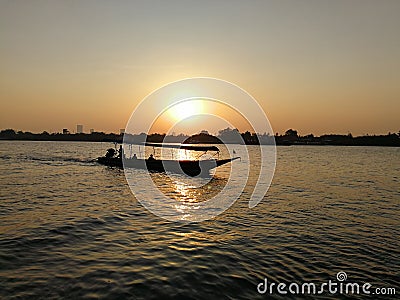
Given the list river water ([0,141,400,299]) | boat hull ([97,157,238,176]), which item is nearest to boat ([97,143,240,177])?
boat hull ([97,157,238,176])

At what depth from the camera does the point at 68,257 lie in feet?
45.0

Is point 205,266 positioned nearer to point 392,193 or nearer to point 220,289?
point 220,289

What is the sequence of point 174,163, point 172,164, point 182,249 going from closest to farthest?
point 182,249 → point 172,164 → point 174,163

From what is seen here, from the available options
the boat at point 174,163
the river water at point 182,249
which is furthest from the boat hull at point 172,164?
the river water at point 182,249

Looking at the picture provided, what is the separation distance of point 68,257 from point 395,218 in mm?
22837

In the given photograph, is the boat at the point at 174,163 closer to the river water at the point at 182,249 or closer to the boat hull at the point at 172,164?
the boat hull at the point at 172,164

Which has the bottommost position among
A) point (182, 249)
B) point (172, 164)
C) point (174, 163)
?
point (182, 249)

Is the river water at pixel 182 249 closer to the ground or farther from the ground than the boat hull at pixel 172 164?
closer to the ground

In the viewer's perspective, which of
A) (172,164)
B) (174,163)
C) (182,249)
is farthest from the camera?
(174,163)

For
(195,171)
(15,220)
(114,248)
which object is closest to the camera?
(114,248)

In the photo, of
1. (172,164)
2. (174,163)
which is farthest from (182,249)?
(174,163)

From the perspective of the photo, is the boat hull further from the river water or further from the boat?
the river water

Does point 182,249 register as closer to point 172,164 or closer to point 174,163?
point 172,164

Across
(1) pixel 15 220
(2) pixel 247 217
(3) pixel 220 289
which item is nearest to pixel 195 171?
(2) pixel 247 217
